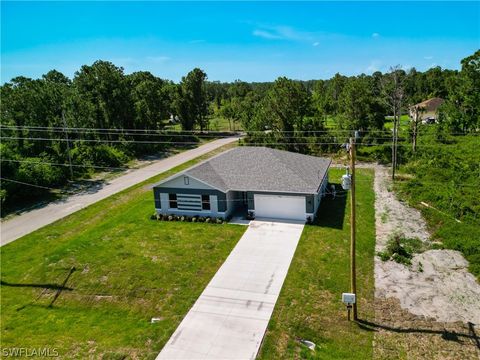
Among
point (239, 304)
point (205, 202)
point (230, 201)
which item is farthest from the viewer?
point (230, 201)

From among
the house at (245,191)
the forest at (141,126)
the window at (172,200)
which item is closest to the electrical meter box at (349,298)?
the house at (245,191)

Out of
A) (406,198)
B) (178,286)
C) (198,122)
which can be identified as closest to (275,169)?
(406,198)

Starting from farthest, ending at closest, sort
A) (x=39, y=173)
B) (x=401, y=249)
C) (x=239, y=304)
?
(x=39, y=173)
(x=401, y=249)
(x=239, y=304)

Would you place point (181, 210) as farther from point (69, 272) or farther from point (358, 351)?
point (358, 351)

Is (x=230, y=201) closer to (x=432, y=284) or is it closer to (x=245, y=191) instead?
(x=245, y=191)

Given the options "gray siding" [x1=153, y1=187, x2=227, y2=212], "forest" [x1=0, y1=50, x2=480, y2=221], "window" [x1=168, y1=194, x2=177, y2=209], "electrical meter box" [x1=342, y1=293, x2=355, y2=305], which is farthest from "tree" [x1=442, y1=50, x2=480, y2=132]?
"electrical meter box" [x1=342, y1=293, x2=355, y2=305]

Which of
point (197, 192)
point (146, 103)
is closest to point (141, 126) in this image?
point (146, 103)
